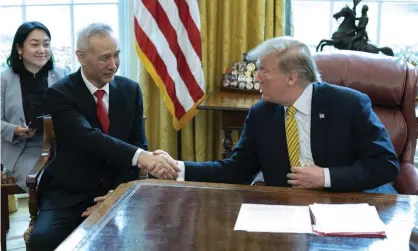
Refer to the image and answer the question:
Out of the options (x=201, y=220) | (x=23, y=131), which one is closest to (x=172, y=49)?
(x=23, y=131)

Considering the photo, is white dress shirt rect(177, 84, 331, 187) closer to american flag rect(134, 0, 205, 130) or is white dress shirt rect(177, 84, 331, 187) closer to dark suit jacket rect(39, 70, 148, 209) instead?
dark suit jacket rect(39, 70, 148, 209)

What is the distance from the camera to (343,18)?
3.53 m

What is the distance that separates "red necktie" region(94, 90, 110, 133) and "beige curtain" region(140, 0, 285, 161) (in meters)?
1.13

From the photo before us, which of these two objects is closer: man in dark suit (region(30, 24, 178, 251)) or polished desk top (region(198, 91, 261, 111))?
man in dark suit (region(30, 24, 178, 251))

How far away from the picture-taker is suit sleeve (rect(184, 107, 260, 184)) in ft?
7.06

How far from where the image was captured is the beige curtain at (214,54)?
11.2 feet

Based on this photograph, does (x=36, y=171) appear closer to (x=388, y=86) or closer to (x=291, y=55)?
(x=291, y=55)

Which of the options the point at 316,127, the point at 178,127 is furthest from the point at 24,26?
the point at 316,127

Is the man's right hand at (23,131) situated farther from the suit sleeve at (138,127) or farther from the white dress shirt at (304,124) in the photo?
the white dress shirt at (304,124)

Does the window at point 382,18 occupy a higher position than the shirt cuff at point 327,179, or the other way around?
the window at point 382,18

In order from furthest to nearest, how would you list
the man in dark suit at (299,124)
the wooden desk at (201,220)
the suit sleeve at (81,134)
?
1. the suit sleeve at (81,134)
2. the man in dark suit at (299,124)
3. the wooden desk at (201,220)

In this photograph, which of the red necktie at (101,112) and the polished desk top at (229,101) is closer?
the red necktie at (101,112)

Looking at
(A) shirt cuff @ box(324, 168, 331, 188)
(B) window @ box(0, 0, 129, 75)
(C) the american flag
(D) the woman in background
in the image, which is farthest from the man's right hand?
(A) shirt cuff @ box(324, 168, 331, 188)

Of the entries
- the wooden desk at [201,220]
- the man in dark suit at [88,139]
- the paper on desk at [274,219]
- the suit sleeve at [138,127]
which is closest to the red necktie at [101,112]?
the man in dark suit at [88,139]
